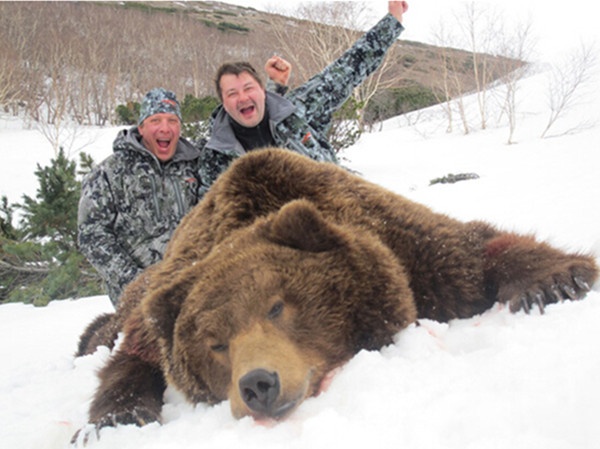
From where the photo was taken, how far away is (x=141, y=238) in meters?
4.18

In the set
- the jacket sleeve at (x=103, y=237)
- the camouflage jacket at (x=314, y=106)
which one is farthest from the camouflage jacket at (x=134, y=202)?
the camouflage jacket at (x=314, y=106)

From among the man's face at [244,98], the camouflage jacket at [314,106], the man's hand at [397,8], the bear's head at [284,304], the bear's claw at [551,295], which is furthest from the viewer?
the man's hand at [397,8]

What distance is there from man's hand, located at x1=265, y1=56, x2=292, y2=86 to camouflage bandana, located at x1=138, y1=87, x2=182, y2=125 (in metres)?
0.94

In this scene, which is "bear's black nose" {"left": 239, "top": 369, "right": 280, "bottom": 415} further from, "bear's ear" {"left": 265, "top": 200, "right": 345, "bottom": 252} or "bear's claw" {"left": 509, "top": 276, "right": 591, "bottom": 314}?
"bear's claw" {"left": 509, "top": 276, "right": 591, "bottom": 314}

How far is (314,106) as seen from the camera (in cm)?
439

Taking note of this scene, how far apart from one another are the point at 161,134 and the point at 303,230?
264cm

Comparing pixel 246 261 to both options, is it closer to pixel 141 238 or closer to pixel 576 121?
pixel 141 238

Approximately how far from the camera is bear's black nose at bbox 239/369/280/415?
60.7 inches

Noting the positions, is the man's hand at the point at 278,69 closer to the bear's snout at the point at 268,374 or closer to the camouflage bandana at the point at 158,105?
the camouflage bandana at the point at 158,105

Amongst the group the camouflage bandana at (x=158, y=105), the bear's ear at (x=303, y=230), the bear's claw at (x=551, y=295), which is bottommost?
the bear's claw at (x=551, y=295)

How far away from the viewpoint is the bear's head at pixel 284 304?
1807 mm

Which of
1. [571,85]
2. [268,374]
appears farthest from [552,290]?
[571,85]

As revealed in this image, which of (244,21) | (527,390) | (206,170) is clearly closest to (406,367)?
(527,390)

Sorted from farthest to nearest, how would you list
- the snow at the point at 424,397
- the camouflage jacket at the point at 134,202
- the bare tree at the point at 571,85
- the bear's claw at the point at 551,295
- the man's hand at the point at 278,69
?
the bare tree at the point at 571,85 → the man's hand at the point at 278,69 → the camouflage jacket at the point at 134,202 → the bear's claw at the point at 551,295 → the snow at the point at 424,397
